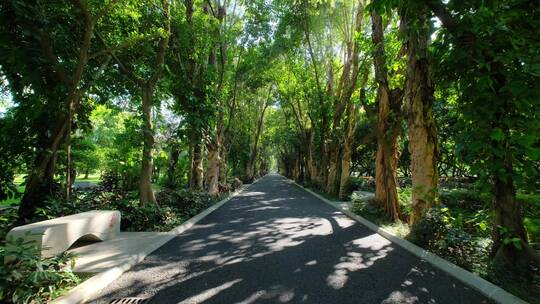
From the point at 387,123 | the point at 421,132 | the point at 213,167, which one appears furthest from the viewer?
the point at 213,167

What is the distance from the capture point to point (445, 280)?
4.88 metres

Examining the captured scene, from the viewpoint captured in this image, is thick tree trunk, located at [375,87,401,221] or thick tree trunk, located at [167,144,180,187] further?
thick tree trunk, located at [167,144,180,187]

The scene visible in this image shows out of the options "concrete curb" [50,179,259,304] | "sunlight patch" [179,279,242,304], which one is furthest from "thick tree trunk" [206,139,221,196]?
"sunlight patch" [179,279,242,304]

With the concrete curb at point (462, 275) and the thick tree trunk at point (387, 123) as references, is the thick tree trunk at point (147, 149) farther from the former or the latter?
the thick tree trunk at point (387, 123)

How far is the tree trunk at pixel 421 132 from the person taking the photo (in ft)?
24.3

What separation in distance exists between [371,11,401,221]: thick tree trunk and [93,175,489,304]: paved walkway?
Answer: 2181mm

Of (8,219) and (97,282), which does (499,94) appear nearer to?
(97,282)

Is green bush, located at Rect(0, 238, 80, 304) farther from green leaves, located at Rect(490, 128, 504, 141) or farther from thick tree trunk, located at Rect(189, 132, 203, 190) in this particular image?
thick tree trunk, located at Rect(189, 132, 203, 190)

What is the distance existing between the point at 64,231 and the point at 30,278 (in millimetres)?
2134

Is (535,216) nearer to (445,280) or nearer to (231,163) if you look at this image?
(445,280)

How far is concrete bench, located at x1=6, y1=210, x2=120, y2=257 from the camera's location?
5.05 m

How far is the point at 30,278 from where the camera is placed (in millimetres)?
3674

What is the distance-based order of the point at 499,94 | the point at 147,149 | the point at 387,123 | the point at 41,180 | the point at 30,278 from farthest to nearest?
1. the point at 387,123
2. the point at 147,149
3. the point at 41,180
4. the point at 499,94
5. the point at 30,278

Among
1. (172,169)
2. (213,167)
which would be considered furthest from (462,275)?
(172,169)
